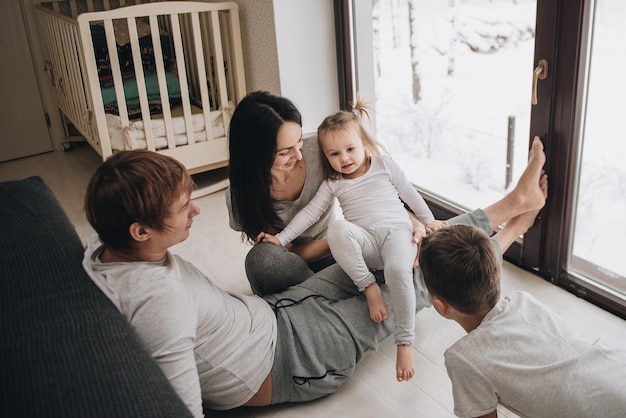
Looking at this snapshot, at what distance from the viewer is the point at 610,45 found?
1788mm

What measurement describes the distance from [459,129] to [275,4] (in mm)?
1078

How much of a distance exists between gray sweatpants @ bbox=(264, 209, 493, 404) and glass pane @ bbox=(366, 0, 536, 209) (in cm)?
80

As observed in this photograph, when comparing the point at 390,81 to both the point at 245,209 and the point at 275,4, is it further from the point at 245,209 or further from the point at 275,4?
the point at 245,209

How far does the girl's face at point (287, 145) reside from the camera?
71.0 inches

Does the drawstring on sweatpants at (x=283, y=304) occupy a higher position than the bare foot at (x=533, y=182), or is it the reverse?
the bare foot at (x=533, y=182)

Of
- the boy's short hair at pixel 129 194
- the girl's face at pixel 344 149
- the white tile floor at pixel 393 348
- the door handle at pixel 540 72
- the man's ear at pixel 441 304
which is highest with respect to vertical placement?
the door handle at pixel 540 72

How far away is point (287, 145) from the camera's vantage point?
1.82 metres

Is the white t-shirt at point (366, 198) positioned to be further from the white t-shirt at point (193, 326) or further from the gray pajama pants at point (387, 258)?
the white t-shirt at point (193, 326)

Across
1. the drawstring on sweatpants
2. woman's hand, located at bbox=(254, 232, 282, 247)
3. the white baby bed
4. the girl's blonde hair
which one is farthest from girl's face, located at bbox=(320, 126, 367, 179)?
the white baby bed

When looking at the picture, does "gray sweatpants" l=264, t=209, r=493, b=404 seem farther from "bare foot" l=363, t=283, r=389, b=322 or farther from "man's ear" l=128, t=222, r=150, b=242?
"man's ear" l=128, t=222, r=150, b=242

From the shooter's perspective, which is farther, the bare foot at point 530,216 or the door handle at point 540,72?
the bare foot at point 530,216

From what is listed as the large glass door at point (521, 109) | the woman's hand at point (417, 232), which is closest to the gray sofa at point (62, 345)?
the woman's hand at point (417, 232)

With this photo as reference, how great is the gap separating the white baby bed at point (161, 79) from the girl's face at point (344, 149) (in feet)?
4.75

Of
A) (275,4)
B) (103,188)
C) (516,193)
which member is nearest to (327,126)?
(516,193)
